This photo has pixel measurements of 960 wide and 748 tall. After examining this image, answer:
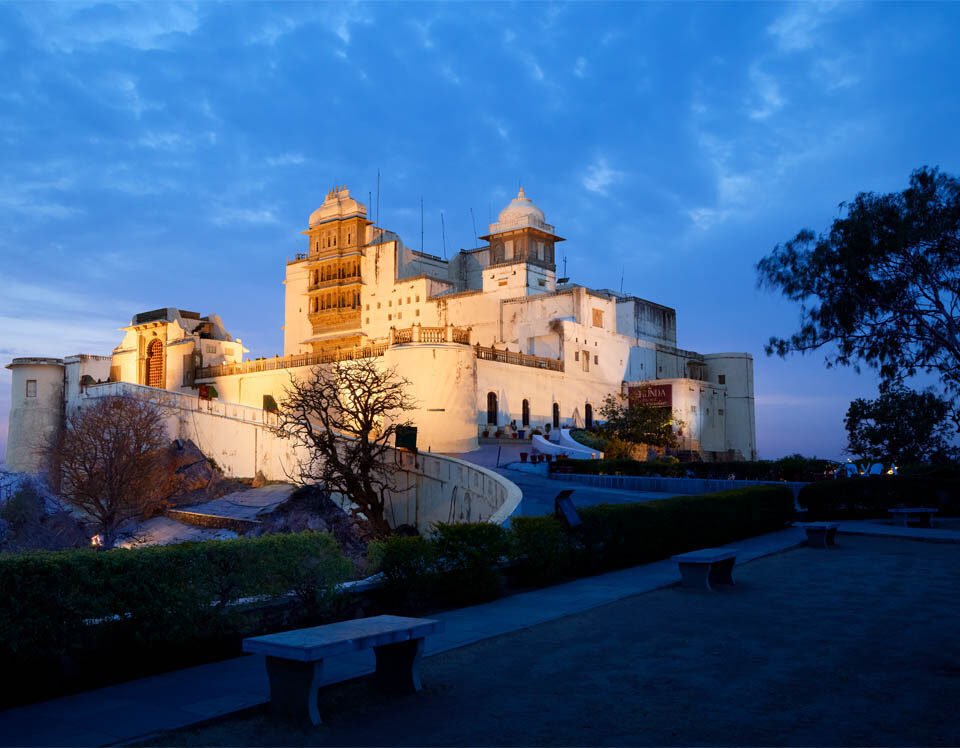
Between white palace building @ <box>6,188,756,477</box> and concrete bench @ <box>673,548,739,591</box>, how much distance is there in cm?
2487

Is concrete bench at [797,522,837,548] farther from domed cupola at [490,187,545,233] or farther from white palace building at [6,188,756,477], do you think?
domed cupola at [490,187,545,233]

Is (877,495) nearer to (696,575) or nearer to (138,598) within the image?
(696,575)

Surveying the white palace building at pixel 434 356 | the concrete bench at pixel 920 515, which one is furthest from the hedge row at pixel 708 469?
the concrete bench at pixel 920 515

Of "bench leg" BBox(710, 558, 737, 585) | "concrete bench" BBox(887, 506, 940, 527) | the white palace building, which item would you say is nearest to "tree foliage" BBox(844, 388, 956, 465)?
the white palace building

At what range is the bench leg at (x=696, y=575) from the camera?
Result: 11.3 metres

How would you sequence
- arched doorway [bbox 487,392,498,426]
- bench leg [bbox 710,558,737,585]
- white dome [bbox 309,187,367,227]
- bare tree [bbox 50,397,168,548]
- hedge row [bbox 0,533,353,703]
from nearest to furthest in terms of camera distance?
hedge row [bbox 0,533,353,703], bench leg [bbox 710,558,737,585], bare tree [bbox 50,397,168,548], arched doorway [bbox 487,392,498,426], white dome [bbox 309,187,367,227]

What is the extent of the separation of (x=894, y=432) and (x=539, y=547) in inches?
1442

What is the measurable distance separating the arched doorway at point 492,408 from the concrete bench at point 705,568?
2809cm

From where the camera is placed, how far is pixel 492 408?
1578 inches

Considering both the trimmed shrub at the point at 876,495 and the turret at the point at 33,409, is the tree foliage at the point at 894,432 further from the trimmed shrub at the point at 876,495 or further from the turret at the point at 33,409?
the turret at the point at 33,409

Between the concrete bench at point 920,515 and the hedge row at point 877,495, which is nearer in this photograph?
the concrete bench at point 920,515

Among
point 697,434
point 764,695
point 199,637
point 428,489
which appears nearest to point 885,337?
point 428,489

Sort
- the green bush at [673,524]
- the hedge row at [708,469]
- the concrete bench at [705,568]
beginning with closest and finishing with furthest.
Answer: the concrete bench at [705,568] < the green bush at [673,524] < the hedge row at [708,469]

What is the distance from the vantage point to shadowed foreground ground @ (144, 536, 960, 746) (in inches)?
217
